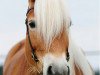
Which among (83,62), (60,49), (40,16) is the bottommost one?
(83,62)

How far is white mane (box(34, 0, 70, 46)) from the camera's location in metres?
4.32

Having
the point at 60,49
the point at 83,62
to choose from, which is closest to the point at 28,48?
the point at 60,49

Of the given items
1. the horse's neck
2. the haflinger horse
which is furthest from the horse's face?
the horse's neck

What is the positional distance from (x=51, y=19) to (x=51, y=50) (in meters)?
0.30

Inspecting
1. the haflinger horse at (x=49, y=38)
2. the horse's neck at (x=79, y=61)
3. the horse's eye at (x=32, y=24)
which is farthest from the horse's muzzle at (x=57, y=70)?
the horse's neck at (x=79, y=61)

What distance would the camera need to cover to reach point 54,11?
14.2ft

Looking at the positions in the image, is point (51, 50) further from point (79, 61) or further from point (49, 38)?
point (79, 61)

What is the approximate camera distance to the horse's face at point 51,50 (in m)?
4.16

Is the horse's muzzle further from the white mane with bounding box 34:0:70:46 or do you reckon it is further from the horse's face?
the white mane with bounding box 34:0:70:46

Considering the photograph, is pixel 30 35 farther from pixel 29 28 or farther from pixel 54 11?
pixel 54 11

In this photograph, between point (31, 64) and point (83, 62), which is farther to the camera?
point (83, 62)

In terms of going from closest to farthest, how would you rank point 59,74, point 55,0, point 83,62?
1. point 59,74
2. point 55,0
3. point 83,62

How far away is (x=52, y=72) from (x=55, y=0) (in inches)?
28.2

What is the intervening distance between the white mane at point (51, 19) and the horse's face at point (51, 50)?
1.7 inches
